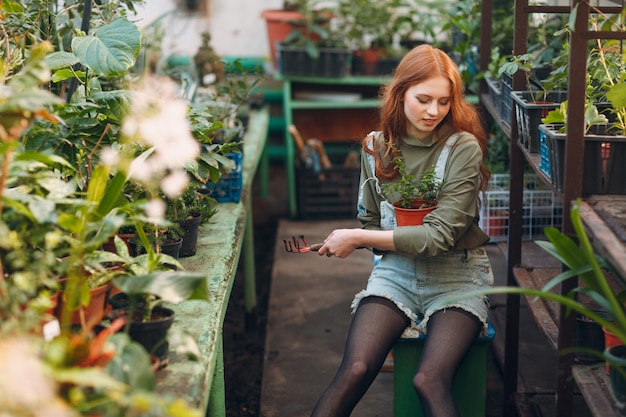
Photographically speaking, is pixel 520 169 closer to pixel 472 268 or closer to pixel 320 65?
pixel 472 268

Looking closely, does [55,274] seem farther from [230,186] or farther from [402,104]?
[230,186]

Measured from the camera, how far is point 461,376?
8.77ft

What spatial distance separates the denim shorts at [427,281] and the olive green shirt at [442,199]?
0.05 m

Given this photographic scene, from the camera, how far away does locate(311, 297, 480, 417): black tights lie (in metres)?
2.38

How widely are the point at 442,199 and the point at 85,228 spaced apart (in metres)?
1.24

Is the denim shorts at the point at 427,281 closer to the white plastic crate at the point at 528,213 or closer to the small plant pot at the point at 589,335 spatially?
the small plant pot at the point at 589,335

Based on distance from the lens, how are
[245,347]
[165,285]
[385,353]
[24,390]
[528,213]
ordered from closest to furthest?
[24,390] → [165,285] → [385,353] → [528,213] → [245,347]

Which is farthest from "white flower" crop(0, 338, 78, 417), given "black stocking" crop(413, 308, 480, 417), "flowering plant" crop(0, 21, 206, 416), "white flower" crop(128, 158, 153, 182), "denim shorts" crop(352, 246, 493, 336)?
"denim shorts" crop(352, 246, 493, 336)

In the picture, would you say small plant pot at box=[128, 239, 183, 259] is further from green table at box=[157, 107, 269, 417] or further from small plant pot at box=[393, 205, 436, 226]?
small plant pot at box=[393, 205, 436, 226]

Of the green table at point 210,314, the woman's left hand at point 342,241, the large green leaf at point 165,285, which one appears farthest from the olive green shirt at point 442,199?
the large green leaf at point 165,285

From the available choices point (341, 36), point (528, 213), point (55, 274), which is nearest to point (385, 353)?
point (55, 274)

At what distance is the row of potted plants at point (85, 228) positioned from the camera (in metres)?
1.45

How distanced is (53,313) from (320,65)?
13.5ft

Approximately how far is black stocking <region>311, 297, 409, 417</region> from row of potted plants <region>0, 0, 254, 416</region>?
0.64 m
